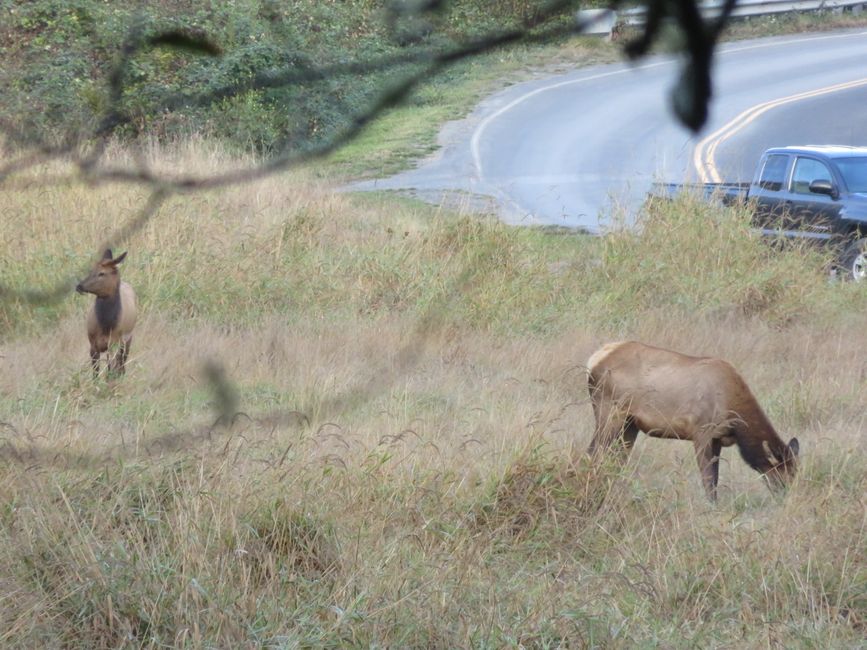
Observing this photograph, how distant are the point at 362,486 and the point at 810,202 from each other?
8.16m

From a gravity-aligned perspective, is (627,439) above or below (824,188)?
above

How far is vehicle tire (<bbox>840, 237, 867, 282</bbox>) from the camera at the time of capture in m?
11.8

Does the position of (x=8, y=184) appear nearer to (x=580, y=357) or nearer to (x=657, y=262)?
(x=580, y=357)

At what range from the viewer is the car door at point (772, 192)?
12406 millimetres

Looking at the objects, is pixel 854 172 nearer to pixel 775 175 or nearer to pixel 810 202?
pixel 810 202

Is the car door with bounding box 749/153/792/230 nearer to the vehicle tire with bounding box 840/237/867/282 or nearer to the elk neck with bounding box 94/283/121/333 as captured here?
the vehicle tire with bounding box 840/237/867/282

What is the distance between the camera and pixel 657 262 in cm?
1177

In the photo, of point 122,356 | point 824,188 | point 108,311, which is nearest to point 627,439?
point 122,356

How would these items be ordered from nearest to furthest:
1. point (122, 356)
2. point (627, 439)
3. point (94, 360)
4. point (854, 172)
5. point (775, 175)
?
Result: 1. point (627, 439)
2. point (94, 360)
3. point (122, 356)
4. point (854, 172)
5. point (775, 175)

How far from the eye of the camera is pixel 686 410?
6.30m

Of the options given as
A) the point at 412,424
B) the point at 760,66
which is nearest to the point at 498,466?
the point at 412,424

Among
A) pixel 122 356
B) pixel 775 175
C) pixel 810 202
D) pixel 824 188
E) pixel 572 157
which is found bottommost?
pixel 572 157

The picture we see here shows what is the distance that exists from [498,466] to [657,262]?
634cm

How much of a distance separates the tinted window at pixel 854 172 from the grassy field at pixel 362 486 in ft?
9.01
